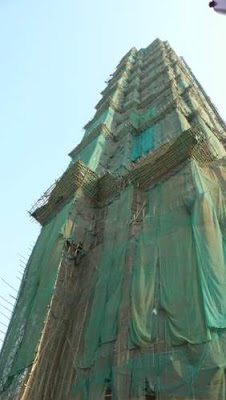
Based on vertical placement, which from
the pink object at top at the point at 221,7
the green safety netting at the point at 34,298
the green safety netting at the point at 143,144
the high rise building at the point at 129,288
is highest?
the pink object at top at the point at 221,7

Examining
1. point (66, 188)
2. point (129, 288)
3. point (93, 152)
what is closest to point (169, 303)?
point (129, 288)

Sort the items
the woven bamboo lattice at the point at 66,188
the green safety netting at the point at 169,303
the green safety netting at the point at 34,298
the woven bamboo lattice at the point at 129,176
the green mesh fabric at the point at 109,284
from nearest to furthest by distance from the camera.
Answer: the green safety netting at the point at 169,303 < the green mesh fabric at the point at 109,284 < the green safety netting at the point at 34,298 < the woven bamboo lattice at the point at 129,176 < the woven bamboo lattice at the point at 66,188

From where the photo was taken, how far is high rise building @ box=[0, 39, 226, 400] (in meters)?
8.73

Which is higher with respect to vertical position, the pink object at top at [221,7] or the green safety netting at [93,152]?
the pink object at top at [221,7]

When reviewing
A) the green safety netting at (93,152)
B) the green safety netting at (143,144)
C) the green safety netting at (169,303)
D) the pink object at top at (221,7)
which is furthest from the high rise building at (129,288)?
the pink object at top at (221,7)

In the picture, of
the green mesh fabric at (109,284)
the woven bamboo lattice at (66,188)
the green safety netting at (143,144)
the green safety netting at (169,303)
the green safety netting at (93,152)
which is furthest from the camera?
the green safety netting at (143,144)

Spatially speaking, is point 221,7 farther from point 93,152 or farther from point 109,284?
point 93,152

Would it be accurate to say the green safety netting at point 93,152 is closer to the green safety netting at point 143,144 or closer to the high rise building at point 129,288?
the high rise building at point 129,288

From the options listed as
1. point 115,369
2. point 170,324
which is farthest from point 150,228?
point 115,369

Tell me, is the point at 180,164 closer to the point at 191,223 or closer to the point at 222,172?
the point at 222,172

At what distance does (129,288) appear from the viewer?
11320 millimetres

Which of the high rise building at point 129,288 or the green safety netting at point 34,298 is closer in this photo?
the high rise building at point 129,288

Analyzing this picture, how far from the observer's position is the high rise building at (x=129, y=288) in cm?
873

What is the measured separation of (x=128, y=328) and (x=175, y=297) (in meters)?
1.55
